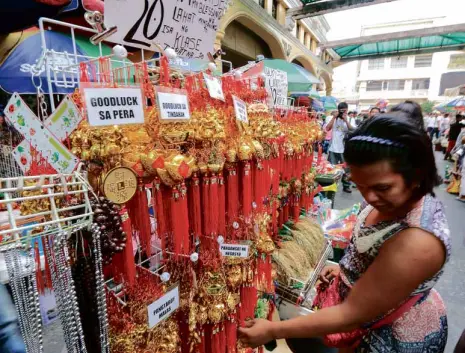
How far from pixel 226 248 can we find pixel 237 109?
59cm

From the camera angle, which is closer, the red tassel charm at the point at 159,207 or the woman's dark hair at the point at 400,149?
the woman's dark hair at the point at 400,149

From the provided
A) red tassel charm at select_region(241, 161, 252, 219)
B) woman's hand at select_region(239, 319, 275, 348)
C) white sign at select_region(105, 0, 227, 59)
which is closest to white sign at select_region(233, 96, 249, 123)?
red tassel charm at select_region(241, 161, 252, 219)

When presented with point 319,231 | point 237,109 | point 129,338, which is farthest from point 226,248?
point 319,231

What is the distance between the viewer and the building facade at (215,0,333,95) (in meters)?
5.15

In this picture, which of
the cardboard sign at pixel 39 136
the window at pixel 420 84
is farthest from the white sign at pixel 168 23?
the window at pixel 420 84

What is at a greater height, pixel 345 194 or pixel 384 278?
pixel 384 278

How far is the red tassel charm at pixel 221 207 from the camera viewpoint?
1.03m

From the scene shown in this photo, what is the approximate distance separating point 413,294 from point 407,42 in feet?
40.7

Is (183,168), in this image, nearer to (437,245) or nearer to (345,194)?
(437,245)

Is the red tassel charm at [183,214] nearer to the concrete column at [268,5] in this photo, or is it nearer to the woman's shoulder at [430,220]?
the woman's shoulder at [430,220]

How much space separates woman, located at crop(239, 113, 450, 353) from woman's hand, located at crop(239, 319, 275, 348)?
0.05 metres

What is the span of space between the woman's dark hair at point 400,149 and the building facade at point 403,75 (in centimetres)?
2685

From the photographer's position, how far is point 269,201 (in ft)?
5.00

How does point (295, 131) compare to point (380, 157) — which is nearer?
point (380, 157)
